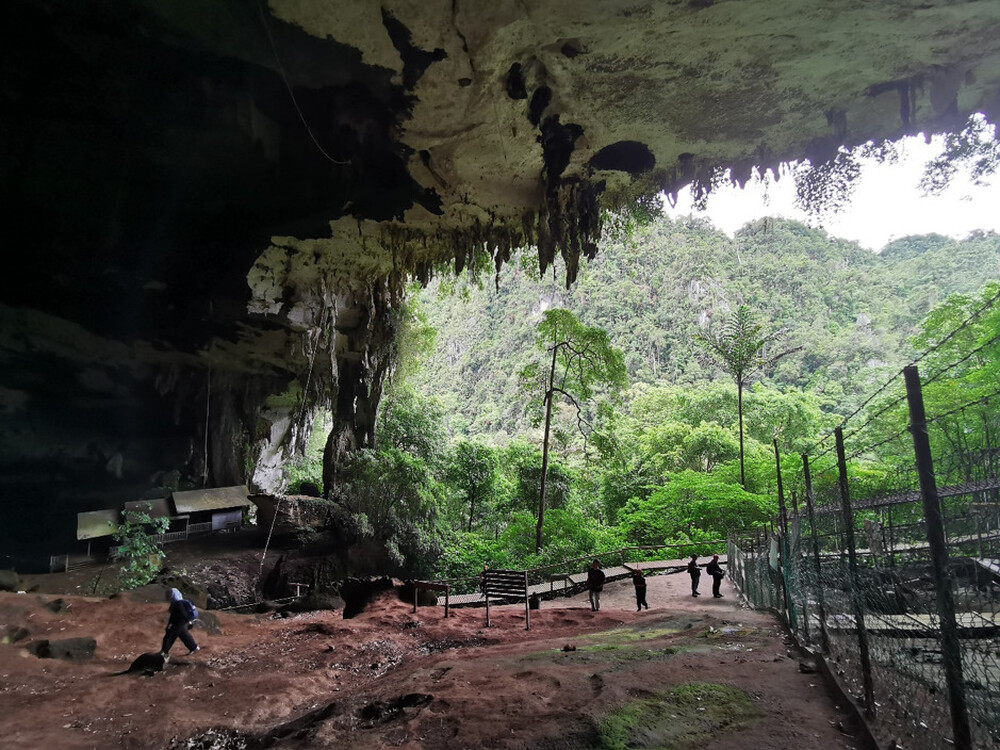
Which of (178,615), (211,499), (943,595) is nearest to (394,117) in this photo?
(178,615)

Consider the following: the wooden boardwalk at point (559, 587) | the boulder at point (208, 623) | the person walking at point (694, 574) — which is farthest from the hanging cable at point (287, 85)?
the person walking at point (694, 574)

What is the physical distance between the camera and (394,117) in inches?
419

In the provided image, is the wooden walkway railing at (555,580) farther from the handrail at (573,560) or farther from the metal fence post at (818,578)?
the metal fence post at (818,578)

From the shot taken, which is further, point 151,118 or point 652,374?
point 652,374

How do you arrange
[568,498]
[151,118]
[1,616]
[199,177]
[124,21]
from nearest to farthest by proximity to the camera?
[124,21] < [1,616] < [151,118] < [199,177] < [568,498]

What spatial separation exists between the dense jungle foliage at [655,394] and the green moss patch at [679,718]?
9.60 feet

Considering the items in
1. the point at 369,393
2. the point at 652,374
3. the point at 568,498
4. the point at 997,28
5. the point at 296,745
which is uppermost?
the point at 652,374

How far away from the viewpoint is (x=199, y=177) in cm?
1228

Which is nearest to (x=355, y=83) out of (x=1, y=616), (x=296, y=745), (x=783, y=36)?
(x=783, y=36)

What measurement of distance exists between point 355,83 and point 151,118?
402 centimetres

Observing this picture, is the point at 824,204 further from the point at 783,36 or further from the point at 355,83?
the point at 355,83

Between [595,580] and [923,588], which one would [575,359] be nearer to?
[595,580]

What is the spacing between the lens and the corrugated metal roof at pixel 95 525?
19734 mm

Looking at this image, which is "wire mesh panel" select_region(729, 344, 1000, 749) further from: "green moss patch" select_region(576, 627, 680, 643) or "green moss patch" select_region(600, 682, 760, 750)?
"green moss patch" select_region(576, 627, 680, 643)
